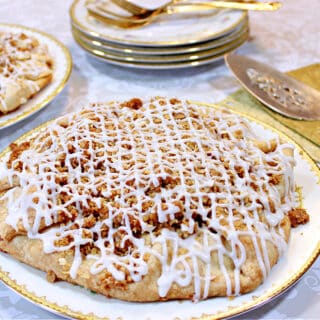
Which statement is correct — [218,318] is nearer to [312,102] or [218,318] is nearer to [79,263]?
[79,263]

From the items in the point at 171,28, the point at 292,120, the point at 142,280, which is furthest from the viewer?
the point at 171,28

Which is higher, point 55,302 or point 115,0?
point 115,0

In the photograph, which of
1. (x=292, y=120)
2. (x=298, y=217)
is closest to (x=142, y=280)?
(x=298, y=217)

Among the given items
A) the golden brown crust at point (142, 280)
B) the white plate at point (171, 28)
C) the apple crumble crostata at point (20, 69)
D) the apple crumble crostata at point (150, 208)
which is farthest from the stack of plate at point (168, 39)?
the golden brown crust at point (142, 280)

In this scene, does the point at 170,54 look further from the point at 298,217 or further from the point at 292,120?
the point at 298,217

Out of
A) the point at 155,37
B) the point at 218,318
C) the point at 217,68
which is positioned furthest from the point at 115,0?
the point at 218,318

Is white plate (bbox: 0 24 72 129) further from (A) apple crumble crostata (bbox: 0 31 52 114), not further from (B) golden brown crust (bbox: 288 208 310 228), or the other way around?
(B) golden brown crust (bbox: 288 208 310 228)
